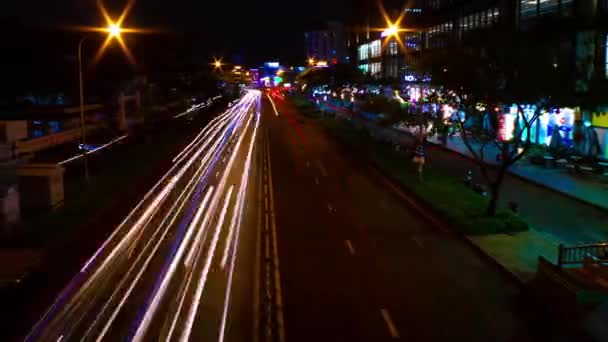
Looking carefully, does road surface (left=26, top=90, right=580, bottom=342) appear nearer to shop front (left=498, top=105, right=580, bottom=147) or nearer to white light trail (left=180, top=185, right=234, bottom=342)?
white light trail (left=180, top=185, right=234, bottom=342)

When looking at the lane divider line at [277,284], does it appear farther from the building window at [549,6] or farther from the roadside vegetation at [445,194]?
the building window at [549,6]

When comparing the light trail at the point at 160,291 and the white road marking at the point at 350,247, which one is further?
the white road marking at the point at 350,247

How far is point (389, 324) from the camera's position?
12547mm

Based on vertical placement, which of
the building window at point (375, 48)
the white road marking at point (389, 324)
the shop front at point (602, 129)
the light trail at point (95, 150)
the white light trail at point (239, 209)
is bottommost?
the white road marking at point (389, 324)

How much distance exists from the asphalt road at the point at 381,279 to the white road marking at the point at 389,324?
0.7 inches

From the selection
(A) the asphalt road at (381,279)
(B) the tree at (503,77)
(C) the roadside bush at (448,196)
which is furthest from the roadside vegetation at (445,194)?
(B) the tree at (503,77)

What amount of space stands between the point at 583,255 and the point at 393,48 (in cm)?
6903

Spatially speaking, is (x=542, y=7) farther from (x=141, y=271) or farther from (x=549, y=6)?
(x=141, y=271)

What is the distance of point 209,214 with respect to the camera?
858 inches

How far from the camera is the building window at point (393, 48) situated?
263 ft

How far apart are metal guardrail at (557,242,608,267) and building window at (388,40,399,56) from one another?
216ft

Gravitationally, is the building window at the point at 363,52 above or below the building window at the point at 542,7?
above

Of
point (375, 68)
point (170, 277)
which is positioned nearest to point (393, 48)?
point (375, 68)

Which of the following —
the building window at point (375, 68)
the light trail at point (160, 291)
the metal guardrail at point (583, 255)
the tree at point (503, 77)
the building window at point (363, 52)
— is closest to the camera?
the light trail at point (160, 291)
